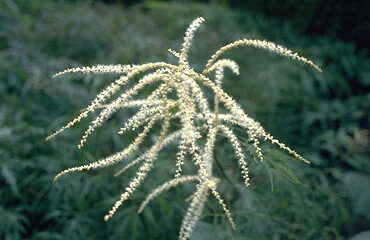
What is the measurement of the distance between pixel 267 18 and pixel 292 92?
7.60ft

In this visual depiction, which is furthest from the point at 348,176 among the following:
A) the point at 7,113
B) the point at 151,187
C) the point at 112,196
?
the point at 7,113

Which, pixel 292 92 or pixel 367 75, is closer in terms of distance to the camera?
pixel 292 92

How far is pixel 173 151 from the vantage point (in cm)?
445

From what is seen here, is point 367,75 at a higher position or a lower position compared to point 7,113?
higher

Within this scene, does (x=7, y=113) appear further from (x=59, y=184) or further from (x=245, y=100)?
(x=245, y=100)

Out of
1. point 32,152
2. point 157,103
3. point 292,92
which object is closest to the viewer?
point 157,103

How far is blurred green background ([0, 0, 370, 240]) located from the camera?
3.46 m

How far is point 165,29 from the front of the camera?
6.95 m

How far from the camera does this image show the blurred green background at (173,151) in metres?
3.46

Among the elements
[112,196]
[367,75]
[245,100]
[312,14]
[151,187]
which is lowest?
[112,196]

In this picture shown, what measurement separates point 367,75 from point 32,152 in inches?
174

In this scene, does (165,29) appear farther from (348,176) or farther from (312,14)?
(348,176)

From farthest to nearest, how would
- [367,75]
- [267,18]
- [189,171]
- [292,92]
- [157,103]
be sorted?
[267,18] < [367,75] < [292,92] < [189,171] < [157,103]

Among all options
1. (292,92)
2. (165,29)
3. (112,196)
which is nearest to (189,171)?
(112,196)
